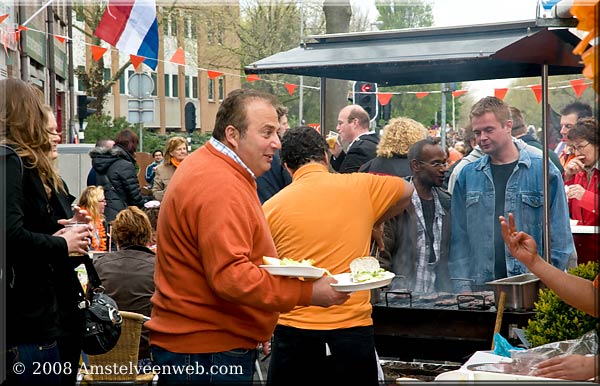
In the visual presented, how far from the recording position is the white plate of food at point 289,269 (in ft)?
11.6

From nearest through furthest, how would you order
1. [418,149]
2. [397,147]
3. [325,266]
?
[325,266], [418,149], [397,147]

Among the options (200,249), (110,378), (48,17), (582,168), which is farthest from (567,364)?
(48,17)

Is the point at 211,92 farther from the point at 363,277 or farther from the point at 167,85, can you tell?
the point at 363,277

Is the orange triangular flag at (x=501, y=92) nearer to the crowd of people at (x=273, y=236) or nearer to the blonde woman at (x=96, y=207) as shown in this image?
the crowd of people at (x=273, y=236)

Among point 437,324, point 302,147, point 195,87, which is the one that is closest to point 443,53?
point 302,147

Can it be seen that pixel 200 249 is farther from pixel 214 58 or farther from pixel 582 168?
pixel 214 58

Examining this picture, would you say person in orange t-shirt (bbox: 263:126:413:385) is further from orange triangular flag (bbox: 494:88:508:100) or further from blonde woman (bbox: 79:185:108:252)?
orange triangular flag (bbox: 494:88:508:100)

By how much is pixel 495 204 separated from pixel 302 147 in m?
1.67

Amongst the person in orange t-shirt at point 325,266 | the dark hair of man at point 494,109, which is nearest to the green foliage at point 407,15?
the dark hair of man at point 494,109

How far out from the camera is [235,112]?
376 cm

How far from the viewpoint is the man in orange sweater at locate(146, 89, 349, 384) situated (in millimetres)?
3424

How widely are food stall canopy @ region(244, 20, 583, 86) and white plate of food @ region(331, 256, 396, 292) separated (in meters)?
1.71

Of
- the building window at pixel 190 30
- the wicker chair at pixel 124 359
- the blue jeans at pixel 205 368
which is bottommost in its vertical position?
the wicker chair at pixel 124 359

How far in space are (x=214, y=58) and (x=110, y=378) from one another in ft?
110
